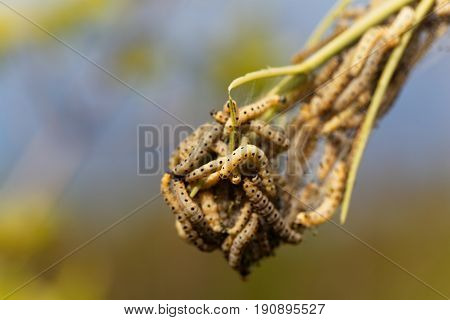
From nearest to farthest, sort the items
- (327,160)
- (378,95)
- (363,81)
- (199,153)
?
(199,153), (378,95), (363,81), (327,160)

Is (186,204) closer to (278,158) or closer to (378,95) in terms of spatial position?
(278,158)

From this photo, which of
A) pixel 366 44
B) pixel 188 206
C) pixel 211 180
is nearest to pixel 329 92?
pixel 366 44

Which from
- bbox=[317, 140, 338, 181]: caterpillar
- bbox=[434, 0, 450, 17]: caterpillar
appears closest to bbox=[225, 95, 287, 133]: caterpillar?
bbox=[317, 140, 338, 181]: caterpillar

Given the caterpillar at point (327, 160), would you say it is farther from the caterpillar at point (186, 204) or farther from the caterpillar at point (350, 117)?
the caterpillar at point (186, 204)

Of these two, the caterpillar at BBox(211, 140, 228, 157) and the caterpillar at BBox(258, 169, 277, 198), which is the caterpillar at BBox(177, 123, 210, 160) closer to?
the caterpillar at BBox(211, 140, 228, 157)

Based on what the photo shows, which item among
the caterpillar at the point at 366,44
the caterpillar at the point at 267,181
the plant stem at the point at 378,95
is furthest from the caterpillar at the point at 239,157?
the caterpillar at the point at 366,44

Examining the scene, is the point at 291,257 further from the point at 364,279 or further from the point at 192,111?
the point at 192,111
